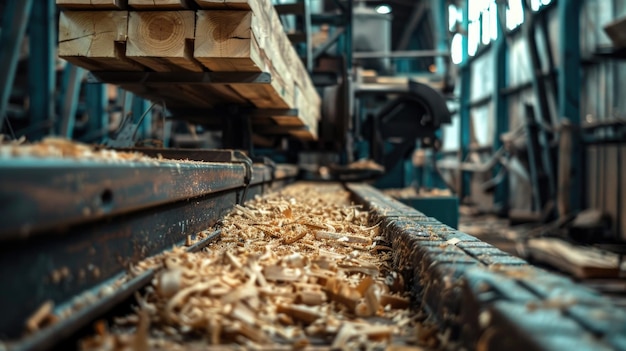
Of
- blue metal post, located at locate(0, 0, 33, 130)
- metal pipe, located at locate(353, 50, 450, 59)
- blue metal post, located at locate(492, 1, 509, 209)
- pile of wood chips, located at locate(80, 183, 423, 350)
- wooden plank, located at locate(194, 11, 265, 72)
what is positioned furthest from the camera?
blue metal post, located at locate(492, 1, 509, 209)

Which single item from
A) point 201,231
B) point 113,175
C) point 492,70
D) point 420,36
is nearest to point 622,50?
point 201,231

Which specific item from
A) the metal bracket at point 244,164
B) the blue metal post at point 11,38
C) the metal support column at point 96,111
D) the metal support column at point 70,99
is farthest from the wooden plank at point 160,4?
the metal support column at point 96,111

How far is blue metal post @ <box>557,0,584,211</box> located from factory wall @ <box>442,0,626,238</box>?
6.5 inches

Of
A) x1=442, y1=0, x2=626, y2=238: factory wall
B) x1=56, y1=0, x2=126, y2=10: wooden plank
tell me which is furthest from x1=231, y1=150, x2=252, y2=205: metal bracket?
x1=442, y1=0, x2=626, y2=238: factory wall

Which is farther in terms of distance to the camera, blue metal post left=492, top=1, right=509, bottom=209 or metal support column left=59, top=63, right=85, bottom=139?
blue metal post left=492, top=1, right=509, bottom=209

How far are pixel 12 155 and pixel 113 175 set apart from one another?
9.5 inches

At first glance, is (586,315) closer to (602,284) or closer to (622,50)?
(602,284)

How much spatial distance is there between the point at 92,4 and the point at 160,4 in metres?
0.34

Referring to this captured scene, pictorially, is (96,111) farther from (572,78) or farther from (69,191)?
(572,78)

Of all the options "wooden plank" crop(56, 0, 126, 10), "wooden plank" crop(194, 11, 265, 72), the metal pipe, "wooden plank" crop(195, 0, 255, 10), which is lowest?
"wooden plank" crop(194, 11, 265, 72)

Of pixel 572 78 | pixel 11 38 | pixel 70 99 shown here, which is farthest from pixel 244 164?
pixel 572 78

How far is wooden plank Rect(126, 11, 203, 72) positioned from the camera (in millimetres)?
2432

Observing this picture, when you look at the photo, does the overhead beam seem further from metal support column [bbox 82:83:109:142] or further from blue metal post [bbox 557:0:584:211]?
metal support column [bbox 82:83:109:142]

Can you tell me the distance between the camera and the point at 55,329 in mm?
963
